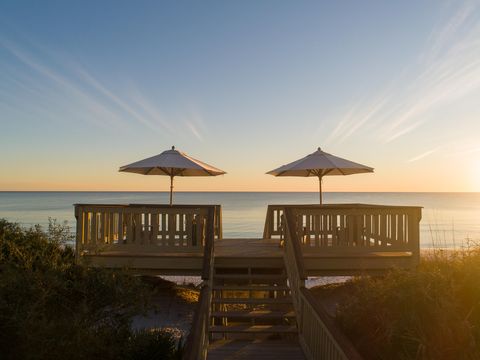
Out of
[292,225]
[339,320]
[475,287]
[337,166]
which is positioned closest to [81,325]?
[339,320]

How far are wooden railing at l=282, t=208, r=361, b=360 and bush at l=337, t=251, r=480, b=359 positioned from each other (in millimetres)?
513

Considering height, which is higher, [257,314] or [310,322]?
[310,322]

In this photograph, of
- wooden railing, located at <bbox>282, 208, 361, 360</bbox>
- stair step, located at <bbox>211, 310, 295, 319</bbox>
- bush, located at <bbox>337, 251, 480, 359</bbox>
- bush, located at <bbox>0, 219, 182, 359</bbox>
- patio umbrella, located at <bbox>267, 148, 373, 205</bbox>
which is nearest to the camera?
wooden railing, located at <bbox>282, 208, 361, 360</bbox>

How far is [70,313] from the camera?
5668 mm

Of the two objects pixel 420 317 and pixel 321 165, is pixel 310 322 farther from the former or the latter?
pixel 321 165

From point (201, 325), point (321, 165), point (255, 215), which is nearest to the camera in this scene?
point (201, 325)

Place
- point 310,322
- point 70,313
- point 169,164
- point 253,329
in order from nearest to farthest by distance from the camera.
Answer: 1. point 70,313
2. point 310,322
3. point 253,329
4. point 169,164

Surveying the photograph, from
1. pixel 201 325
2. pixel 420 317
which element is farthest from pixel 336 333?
pixel 201 325

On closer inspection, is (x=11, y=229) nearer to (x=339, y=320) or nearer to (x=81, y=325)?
(x=81, y=325)

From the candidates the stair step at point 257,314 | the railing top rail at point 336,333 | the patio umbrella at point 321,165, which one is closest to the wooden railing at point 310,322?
the railing top rail at point 336,333

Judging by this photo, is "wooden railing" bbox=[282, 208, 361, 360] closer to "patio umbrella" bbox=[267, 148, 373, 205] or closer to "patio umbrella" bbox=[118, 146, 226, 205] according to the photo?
"patio umbrella" bbox=[267, 148, 373, 205]

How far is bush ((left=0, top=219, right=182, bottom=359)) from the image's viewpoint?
4914mm

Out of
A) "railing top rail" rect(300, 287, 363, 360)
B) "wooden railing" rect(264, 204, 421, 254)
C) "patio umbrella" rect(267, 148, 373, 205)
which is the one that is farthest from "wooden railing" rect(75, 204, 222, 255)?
"railing top rail" rect(300, 287, 363, 360)

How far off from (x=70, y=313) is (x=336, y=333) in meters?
3.65
